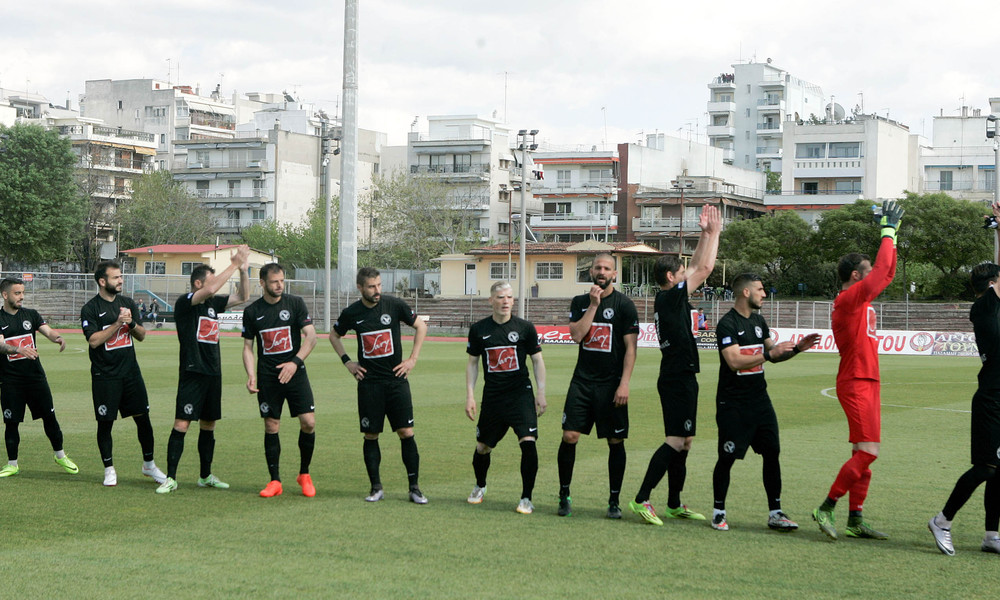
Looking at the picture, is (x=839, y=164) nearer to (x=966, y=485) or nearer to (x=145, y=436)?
(x=145, y=436)

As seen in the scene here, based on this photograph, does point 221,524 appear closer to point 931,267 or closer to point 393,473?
point 393,473

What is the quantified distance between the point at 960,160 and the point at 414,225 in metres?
47.3

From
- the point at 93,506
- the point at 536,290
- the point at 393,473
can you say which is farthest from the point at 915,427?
the point at 536,290

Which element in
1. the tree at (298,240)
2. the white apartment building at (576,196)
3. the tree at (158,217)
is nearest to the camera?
the tree at (158,217)

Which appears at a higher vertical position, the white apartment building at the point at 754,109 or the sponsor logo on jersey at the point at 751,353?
the white apartment building at the point at 754,109

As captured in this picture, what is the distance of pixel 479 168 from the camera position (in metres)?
97.2

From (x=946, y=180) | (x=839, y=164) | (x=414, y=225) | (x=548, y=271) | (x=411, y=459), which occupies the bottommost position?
(x=411, y=459)

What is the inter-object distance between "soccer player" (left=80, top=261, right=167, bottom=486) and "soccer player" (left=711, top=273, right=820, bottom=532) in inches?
221

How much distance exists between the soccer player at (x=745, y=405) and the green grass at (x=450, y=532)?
34 cm

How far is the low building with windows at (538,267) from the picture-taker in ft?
225

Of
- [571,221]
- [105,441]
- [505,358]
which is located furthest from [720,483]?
[571,221]

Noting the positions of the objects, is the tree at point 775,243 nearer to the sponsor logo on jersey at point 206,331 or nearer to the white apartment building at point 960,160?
the white apartment building at point 960,160

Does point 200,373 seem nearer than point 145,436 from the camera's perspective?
Yes

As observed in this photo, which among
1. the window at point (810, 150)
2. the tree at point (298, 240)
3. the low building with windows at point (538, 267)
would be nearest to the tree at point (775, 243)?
the low building with windows at point (538, 267)
